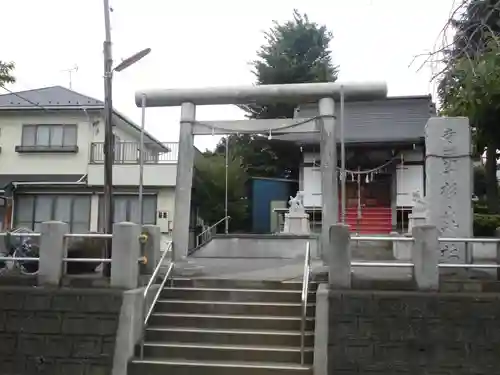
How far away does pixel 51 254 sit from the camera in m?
8.38

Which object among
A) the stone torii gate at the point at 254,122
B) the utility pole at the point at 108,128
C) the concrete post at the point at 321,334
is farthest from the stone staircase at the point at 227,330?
the stone torii gate at the point at 254,122

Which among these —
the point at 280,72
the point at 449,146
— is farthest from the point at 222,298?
the point at 280,72

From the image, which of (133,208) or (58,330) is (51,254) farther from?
(133,208)

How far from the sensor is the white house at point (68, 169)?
72.1ft

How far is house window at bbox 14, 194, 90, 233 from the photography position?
2222 centimetres

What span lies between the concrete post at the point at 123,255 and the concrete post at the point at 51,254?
3.01 ft

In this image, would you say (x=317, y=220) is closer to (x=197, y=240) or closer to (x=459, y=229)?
(x=197, y=240)

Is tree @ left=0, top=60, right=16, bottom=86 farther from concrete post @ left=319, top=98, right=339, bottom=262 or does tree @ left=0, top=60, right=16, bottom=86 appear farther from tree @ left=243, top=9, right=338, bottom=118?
tree @ left=243, top=9, right=338, bottom=118

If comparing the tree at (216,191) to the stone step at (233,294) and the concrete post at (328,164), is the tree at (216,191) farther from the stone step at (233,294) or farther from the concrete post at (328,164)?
the stone step at (233,294)

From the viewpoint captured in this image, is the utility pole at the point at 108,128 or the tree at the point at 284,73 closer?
the utility pole at the point at 108,128

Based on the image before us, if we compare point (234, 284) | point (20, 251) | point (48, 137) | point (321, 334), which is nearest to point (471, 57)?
point (321, 334)

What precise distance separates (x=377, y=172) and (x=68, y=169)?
1392 centimetres

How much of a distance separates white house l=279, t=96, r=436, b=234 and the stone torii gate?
436 inches

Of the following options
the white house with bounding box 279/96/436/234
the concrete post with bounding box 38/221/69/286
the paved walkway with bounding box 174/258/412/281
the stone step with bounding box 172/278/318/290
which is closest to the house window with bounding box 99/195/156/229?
the white house with bounding box 279/96/436/234
